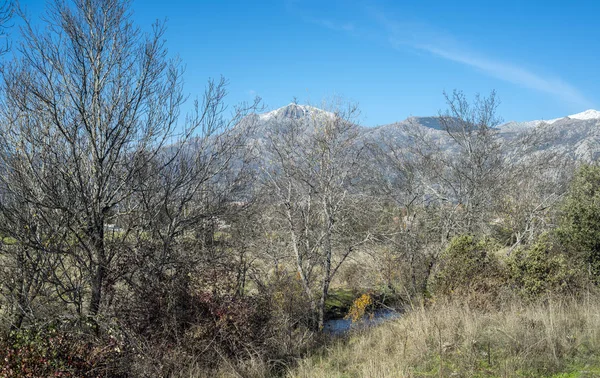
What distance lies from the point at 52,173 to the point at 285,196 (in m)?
9.00

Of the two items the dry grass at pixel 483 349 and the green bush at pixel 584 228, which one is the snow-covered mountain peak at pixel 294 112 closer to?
the green bush at pixel 584 228

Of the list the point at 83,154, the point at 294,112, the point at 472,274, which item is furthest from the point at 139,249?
the point at 294,112

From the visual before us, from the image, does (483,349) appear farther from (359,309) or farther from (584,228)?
(359,309)

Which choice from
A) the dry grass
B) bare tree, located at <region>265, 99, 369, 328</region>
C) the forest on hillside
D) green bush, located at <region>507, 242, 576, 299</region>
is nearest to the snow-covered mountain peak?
bare tree, located at <region>265, 99, 369, 328</region>

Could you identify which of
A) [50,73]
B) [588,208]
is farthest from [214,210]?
[588,208]

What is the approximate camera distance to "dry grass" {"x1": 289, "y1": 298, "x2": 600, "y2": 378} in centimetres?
511

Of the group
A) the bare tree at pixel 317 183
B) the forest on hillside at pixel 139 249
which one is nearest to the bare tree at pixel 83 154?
the forest on hillside at pixel 139 249

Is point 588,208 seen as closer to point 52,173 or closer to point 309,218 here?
point 309,218

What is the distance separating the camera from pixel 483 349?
5.77 metres

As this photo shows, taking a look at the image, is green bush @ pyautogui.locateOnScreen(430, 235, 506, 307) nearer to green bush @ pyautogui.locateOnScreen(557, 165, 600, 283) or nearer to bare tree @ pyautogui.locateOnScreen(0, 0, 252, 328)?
green bush @ pyautogui.locateOnScreen(557, 165, 600, 283)

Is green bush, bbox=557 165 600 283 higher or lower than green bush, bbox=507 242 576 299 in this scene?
higher

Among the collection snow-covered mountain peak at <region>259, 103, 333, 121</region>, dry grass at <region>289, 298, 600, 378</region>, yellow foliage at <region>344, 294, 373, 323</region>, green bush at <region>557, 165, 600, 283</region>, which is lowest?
yellow foliage at <region>344, 294, 373, 323</region>

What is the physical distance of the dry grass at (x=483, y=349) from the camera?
511 centimetres

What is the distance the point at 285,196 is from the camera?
1555 cm
